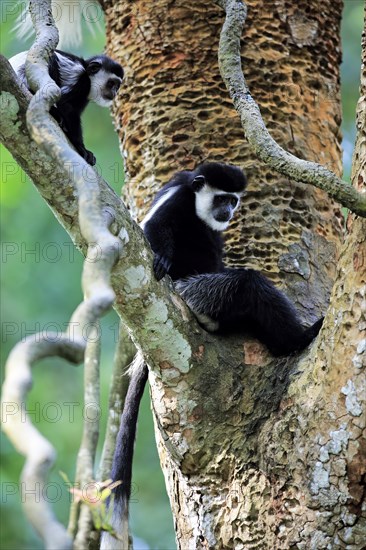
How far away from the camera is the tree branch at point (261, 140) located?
224 centimetres

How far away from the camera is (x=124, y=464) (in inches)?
115

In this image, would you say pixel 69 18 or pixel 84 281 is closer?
pixel 84 281

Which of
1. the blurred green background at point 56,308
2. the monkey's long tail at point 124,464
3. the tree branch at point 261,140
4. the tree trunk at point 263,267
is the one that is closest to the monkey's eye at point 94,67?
the tree trunk at point 263,267

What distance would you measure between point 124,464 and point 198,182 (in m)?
1.22

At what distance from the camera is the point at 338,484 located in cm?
233

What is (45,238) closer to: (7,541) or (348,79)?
(7,541)

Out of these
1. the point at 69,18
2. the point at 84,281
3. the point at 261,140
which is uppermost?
the point at 69,18

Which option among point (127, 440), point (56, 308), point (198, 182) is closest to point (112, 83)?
point (198, 182)

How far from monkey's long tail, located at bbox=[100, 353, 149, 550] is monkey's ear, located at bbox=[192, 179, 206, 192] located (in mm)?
779

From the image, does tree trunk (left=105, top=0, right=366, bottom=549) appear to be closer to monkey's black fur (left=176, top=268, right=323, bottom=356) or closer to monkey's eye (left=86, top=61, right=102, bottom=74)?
monkey's black fur (left=176, top=268, right=323, bottom=356)

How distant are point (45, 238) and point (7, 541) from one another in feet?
7.31

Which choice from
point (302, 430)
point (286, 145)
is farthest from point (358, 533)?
point (286, 145)

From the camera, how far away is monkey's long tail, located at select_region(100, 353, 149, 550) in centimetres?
274

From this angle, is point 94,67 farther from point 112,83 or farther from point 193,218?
point 193,218
